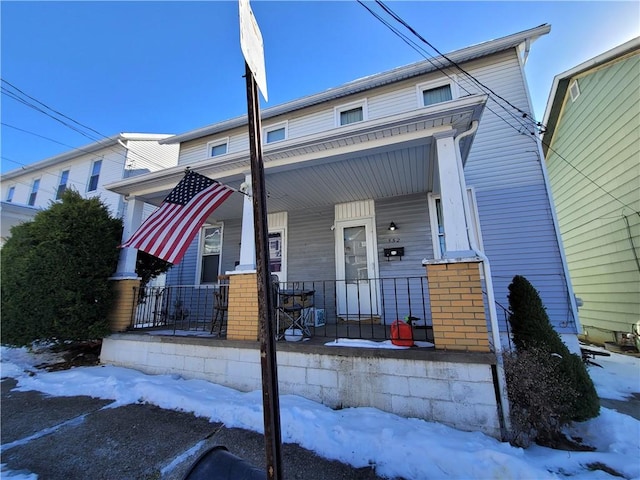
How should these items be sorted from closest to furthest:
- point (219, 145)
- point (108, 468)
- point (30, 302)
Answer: point (108, 468), point (30, 302), point (219, 145)

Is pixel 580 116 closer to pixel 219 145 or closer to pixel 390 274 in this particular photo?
pixel 390 274

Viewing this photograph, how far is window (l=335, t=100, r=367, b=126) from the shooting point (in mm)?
7262

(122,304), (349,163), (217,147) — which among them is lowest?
(122,304)

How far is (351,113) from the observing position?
7426mm

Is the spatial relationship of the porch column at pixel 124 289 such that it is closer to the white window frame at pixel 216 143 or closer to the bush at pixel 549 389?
the white window frame at pixel 216 143

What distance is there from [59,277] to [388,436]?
17.8 feet

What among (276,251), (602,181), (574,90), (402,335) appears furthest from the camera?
(574,90)

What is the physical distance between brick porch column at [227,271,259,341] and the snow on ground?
0.75 metres

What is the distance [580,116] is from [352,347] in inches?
355

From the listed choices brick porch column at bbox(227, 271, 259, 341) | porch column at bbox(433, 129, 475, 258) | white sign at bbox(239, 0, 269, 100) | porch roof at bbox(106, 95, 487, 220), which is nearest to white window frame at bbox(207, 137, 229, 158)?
porch roof at bbox(106, 95, 487, 220)

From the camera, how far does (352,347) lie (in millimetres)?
3371

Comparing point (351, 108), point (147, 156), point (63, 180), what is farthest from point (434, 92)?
point (63, 180)

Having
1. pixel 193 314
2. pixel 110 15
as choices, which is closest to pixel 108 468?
pixel 193 314

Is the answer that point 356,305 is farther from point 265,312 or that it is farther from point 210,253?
point 265,312
